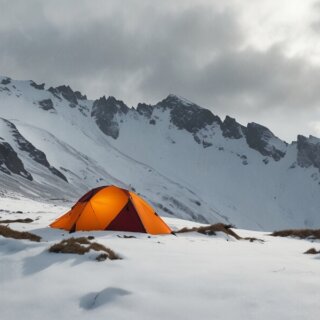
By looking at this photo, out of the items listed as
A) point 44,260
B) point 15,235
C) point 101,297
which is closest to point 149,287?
point 101,297

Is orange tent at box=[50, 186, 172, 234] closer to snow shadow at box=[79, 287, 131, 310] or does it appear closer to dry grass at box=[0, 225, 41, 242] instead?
dry grass at box=[0, 225, 41, 242]

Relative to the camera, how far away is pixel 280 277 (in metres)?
8.77

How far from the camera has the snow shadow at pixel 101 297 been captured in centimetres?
695

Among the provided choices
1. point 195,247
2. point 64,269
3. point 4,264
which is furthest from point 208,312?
point 195,247

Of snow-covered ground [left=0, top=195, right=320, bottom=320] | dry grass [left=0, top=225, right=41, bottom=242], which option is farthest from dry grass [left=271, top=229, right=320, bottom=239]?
dry grass [left=0, top=225, right=41, bottom=242]

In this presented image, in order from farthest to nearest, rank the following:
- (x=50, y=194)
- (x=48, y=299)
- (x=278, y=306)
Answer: (x=50, y=194) < (x=48, y=299) < (x=278, y=306)

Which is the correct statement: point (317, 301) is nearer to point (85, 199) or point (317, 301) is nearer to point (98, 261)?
point (98, 261)

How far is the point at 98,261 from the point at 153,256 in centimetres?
192

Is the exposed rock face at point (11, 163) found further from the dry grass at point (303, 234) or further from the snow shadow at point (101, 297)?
the snow shadow at point (101, 297)

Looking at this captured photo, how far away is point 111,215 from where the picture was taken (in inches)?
727

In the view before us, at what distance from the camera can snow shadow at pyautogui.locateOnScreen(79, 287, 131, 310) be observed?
6.95 metres

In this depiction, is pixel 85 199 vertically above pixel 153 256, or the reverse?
pixel 85 199

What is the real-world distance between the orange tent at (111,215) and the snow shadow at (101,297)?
1035 centimetres

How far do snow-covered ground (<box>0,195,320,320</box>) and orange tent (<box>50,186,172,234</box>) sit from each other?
693 cm
